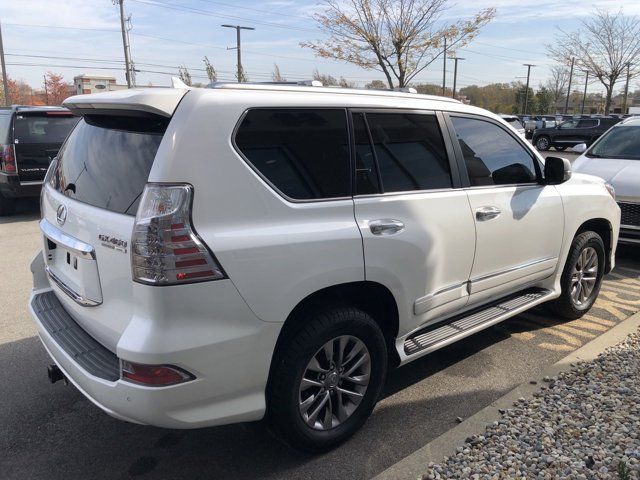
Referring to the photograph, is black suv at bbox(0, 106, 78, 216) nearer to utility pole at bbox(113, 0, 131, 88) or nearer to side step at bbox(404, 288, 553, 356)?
side step at bbox(404, 288, 553, 356)

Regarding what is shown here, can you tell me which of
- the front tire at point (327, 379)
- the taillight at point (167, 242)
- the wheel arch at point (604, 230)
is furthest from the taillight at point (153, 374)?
the wheel arch at point (604, 230)

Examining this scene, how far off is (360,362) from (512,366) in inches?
62.7

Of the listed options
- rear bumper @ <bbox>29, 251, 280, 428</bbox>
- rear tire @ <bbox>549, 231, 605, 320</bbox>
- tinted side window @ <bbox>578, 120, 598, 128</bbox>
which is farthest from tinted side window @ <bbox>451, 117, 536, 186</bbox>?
tinted side window @ <bbox>578, 120, 598, 128</bbox>

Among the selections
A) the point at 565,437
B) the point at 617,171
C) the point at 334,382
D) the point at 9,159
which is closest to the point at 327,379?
the point at 334,382

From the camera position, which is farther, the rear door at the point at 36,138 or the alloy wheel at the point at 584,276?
the rear door at the point at 36,138

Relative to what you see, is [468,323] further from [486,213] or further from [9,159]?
[9,159]

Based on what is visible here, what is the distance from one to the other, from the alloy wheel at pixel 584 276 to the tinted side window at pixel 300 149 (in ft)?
9.23

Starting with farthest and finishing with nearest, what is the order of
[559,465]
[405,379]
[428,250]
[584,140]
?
[584,140] < [405,379] < [428,250] < [559,465]

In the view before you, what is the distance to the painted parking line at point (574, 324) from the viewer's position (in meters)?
4.41

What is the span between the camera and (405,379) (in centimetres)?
379

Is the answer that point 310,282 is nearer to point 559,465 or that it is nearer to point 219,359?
point 219,359

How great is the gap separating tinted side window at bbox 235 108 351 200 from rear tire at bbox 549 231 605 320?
2695 mm

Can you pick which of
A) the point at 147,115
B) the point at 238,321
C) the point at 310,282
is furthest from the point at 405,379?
the point at 147,115

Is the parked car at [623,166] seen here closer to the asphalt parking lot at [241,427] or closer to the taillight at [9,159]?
the asphalt parking lot at [241,427]
